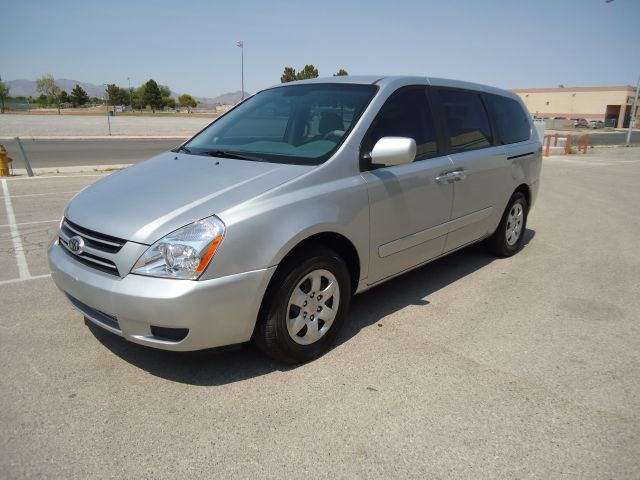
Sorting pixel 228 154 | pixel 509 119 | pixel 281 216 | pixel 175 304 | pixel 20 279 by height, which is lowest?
pixel 20 279

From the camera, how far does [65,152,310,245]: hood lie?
2.77 metres

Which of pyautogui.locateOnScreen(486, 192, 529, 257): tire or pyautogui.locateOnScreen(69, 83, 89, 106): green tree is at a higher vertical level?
pyautogui.locateOnScreen(69, 83, 89, 106): green tree

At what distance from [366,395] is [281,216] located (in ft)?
3.85

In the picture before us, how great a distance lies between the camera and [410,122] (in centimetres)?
389

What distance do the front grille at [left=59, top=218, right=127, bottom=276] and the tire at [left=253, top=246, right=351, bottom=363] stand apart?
0.90 metres

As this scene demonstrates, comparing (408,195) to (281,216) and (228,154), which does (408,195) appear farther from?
(228,154)

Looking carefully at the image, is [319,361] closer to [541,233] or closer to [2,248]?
[2,248]

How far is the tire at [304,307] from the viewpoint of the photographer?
2.96 m

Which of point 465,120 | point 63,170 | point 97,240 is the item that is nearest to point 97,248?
point 97,240

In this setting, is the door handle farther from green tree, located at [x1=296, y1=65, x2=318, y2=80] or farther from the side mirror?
green tree, located at [x1=296, y1=65, x2=318, y2=80]

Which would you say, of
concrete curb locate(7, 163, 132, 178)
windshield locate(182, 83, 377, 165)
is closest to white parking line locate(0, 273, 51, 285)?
windshield locate(182, 83, 377, 165)

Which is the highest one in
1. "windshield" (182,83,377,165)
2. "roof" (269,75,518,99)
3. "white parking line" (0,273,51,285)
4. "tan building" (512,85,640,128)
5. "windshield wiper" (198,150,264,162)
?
"tan building" (512,85,640,128)

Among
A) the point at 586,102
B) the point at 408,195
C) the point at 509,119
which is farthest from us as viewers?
the point at 586,102

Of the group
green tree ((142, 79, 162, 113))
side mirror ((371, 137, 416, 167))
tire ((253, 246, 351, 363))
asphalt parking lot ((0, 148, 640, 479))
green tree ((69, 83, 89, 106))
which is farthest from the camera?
green tree ((69, 83, 89, 106))
